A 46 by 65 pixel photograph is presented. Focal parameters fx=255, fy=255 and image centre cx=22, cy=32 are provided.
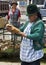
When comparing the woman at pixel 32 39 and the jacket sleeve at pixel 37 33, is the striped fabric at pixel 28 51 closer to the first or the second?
the woman at pixel 32 39

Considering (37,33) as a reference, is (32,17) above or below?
above

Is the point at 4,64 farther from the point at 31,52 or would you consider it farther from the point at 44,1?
the point at 44,1

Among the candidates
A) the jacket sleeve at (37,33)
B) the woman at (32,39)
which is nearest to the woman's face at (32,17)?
the woman at (32,39)

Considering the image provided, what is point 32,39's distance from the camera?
3.24 metres

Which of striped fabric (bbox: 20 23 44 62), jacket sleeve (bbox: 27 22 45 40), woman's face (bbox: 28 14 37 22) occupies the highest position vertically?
woman's face (bbox: 28 14 37 22)

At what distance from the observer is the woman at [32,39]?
3277 millimetres

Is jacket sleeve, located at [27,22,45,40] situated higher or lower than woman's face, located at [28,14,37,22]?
lower

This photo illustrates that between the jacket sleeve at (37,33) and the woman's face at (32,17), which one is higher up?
the woman's face at (32,17)

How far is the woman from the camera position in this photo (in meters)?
3.28

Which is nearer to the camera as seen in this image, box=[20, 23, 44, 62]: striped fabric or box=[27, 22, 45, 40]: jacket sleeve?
box=[27, 22, 45, 40]: jacket sleeve

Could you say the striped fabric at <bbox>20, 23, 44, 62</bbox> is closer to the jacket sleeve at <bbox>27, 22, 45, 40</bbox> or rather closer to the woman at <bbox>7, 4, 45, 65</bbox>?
the woman at <bbox>7, 4, 45, 65</bbox>

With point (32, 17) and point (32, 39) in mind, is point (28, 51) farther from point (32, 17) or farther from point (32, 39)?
point (32, 17)

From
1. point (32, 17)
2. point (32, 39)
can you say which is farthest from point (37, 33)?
point (32, 17)

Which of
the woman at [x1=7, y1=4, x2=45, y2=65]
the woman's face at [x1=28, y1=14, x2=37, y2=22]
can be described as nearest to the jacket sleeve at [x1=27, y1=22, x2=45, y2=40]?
the woman at [x1=7, y1=4, x2=45, y2=65]
